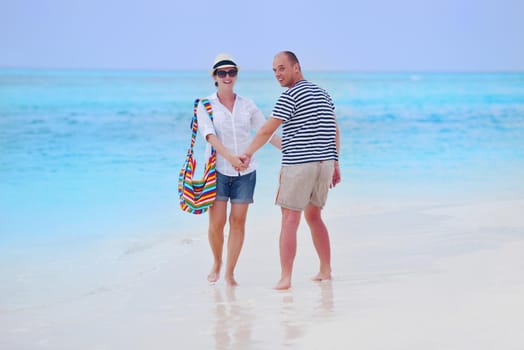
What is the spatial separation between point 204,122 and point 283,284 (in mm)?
1067

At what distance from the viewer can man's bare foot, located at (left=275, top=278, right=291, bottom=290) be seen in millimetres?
4996

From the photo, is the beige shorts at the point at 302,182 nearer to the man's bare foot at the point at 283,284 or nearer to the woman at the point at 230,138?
the woman at the point at 230,138

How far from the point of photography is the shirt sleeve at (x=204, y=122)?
16.7 feet

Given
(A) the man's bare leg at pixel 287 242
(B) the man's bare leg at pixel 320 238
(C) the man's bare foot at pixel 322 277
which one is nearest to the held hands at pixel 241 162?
(A) the man's bare leg at pixel 287 242

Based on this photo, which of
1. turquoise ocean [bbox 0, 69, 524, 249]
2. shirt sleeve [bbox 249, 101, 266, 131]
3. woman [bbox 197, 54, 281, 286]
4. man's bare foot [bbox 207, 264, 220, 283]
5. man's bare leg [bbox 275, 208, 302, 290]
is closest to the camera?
man's bare leg [bbox 275, 208, 302, 290]

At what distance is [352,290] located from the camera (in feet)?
16.0

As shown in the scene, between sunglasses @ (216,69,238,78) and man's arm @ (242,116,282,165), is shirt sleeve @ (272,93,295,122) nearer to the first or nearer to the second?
man's arm @ (242,116,282,165)

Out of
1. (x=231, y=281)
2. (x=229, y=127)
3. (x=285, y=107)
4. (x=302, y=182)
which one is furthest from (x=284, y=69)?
(x=231, y=281)

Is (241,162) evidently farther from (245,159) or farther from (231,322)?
(231,322)

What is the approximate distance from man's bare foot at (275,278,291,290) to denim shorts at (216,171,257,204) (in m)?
0.55

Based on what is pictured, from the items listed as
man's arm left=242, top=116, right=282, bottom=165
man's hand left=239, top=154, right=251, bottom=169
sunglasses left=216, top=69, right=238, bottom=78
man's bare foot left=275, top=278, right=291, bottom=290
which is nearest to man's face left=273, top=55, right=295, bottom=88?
→ man's arm left=242, top=116, right=282, bottom=165

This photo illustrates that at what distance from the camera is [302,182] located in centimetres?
487

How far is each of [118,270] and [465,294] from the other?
260 cm

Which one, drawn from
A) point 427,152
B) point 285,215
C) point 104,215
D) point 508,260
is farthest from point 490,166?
point 285,215
